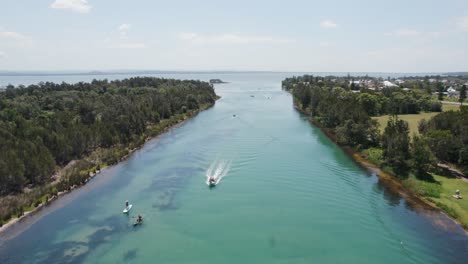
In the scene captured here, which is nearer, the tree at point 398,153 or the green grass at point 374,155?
the tree at point 398,153

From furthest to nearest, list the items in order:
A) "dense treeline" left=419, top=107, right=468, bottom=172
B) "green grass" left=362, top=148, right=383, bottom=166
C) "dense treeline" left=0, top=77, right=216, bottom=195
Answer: "green grass" left=362, top=148, right=383, bottom=166 < "dense treeline" left=419, top=107, right=468, bottom=172 < "dense treeline" left=0, top=77, right=216, bottom=195

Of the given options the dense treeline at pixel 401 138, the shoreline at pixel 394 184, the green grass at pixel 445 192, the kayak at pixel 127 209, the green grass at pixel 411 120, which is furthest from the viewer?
the green grass at pixel 411 120

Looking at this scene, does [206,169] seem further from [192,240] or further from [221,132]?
[221,132]

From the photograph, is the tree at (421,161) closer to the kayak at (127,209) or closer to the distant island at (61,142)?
the kayak at (127,209)

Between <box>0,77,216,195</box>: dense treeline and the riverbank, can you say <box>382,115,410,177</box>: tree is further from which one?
<box>0,77,216,195</box>: dense treeline

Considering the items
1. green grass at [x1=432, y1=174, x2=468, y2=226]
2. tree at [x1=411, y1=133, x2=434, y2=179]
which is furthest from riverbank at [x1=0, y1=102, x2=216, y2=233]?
green grass at [x1=432, y1=174, x2=468, y2=226]

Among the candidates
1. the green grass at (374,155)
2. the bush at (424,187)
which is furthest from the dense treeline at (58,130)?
the bush at (424,187)

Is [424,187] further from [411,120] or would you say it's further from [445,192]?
[411,120]
